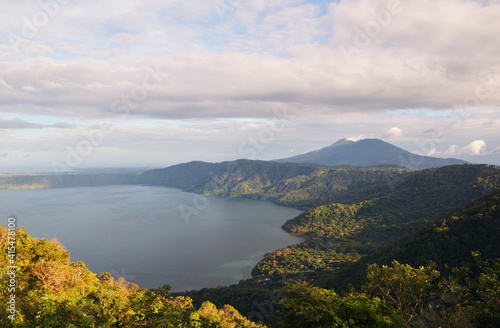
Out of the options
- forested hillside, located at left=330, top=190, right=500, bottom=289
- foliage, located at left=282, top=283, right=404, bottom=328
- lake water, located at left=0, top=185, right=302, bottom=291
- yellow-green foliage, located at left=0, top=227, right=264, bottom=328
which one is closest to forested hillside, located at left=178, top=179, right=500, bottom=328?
foliage, located at left=282, top=283, right=404, bottom=328

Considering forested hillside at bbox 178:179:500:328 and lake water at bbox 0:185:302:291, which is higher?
forested hillside at bbox 178:179:500:328

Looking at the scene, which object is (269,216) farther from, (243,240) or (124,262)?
(124,262)

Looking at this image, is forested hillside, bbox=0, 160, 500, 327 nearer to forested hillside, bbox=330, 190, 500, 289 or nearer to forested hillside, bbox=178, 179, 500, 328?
forested hillside, bbox=178, 179, 500, 328

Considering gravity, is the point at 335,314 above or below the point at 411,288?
above

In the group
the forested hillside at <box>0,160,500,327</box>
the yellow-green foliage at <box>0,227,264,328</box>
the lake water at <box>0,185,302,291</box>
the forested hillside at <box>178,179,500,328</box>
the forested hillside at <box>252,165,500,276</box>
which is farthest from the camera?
the forested hillside at <box>252,165,500,276</box>

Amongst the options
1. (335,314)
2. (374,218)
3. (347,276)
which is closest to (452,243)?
(347,276)
